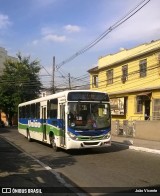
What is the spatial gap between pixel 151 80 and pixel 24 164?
61.1ft

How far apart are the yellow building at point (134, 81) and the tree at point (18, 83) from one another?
2104 cm

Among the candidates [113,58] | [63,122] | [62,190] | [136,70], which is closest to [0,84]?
[113,58]

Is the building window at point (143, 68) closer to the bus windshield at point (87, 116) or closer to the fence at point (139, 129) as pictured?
the fence at point (139, 129)

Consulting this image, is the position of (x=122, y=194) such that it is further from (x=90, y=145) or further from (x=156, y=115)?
(x=156, y=115)

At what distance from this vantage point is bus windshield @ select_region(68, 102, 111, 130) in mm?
17891

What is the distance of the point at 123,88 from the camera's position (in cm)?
3644

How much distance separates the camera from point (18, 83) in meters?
60.1

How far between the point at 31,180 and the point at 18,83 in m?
49.8

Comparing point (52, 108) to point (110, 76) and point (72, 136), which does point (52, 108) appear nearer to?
point (72, 136)

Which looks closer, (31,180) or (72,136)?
(31,180)

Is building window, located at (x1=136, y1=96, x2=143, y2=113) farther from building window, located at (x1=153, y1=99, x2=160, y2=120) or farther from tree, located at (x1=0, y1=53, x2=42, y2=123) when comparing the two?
tree, located at (x1=0, y1=53, x2=42, y2=123)

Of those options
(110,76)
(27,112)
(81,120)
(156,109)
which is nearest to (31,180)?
(81,120)

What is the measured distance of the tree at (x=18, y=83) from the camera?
2363 inches

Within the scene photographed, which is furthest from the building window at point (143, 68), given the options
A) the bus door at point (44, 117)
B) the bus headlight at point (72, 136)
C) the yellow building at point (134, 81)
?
the bus headlight at point (72, 136)
